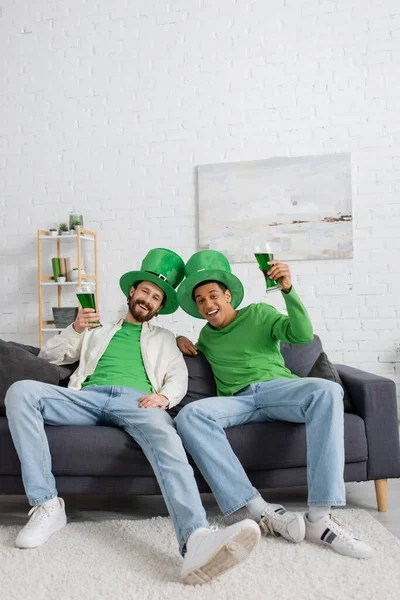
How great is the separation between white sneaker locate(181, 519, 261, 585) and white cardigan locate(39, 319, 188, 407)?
2.81ft

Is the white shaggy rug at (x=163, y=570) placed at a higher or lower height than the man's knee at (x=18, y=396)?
lower

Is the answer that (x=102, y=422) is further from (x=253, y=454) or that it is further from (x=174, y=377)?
(x=253, y=454)

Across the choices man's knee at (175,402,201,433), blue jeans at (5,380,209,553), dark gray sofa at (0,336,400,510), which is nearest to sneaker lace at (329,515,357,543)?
dark gray sofa at (0,336,400,510)

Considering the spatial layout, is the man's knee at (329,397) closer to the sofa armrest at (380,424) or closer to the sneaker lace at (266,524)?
the sofa armrest at (380,424)

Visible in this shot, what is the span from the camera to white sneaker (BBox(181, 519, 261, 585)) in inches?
68.6

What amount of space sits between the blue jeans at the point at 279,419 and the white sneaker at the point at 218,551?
0.36 m

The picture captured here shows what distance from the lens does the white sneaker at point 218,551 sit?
5.72 ft

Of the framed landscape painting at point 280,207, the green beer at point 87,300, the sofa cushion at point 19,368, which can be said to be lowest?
the sofa cushion at point 19,368

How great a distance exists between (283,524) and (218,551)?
451 millimetres

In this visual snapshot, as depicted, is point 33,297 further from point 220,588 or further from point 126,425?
point 220,588

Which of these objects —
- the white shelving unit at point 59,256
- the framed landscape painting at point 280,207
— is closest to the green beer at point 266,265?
the framed landscape painting at point 280,207

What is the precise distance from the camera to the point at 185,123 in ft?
16.0

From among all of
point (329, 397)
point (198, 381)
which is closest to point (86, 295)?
point (198, 381)

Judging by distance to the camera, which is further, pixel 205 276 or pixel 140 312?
pixel 140 312
